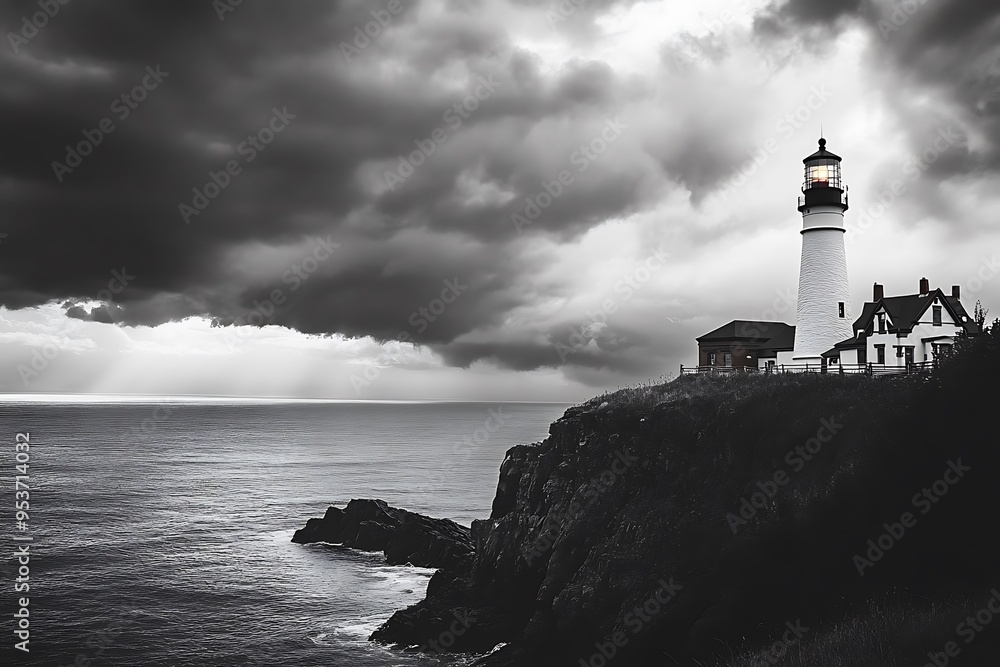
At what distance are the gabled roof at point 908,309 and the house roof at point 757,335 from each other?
1005cm

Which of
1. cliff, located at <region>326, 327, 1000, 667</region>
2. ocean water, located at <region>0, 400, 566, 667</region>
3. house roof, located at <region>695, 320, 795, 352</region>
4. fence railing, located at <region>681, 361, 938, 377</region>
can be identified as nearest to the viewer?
cliff, located at <region>326, 327, 1000, 667</region>

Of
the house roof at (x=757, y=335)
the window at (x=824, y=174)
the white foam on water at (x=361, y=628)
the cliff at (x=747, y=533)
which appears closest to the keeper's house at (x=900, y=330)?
the house roof at (x=757, y=335)

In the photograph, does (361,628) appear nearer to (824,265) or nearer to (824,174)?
(824,265)

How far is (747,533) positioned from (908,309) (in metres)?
31.1

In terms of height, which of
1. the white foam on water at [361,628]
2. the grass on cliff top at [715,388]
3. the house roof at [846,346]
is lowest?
the white foam on water at [361,628]

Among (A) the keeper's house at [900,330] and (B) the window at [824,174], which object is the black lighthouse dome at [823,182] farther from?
(A) the keeper's house at [900,330]

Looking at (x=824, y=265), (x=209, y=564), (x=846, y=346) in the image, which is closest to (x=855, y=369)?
(x=846, y=346)

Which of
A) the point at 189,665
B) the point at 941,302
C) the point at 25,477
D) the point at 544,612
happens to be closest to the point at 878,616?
the point at 544,612

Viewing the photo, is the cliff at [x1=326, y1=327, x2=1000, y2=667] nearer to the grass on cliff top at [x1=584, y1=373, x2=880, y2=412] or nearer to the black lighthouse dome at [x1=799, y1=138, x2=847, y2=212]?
the grass on cliff top at [x1=584, y1=373, x2=880, y2=412]

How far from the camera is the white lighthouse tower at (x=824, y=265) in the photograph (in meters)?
46.1

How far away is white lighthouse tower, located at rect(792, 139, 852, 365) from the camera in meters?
46.1

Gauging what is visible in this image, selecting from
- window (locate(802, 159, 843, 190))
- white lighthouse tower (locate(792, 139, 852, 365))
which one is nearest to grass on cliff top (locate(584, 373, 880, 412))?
white lighthouse tower (locate(792, 139, 852, 365))

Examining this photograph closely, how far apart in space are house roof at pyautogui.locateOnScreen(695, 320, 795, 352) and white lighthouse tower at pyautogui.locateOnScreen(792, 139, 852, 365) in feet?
28.3

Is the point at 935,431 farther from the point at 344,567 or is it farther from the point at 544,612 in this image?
the point at 344,567
